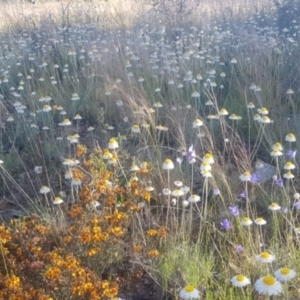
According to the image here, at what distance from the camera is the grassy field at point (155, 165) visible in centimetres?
247

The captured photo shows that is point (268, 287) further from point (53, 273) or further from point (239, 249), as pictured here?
point (53, 273)

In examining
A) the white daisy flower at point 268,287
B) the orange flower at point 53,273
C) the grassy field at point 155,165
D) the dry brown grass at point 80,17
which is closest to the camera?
the white daisy flower at point 268,287

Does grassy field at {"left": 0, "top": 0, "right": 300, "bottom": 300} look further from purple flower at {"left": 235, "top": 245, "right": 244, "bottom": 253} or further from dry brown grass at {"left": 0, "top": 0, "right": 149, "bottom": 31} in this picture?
dry brown grass at {"left": 0, "top": 0, "right": 149, "bottom": 31}

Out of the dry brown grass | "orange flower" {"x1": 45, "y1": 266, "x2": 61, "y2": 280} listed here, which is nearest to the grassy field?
"orange flower" {"x1": 45, "y1": 266, "x2": 61, "y2": 280}

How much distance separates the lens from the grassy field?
2.47 metres

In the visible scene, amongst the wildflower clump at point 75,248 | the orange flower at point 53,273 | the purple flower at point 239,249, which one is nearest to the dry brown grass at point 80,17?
the wildflower clump at point 75,248

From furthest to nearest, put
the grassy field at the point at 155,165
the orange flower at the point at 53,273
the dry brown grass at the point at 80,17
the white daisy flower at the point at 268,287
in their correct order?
the dry brown grass at the point at 80,17 → the grassy field at the point at 155,165 → the orange flower at the point at 53,273 → the white daisy flower at the point at 268,287

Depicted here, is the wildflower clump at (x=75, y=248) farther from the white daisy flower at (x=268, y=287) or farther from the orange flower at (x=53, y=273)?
the white daisy flower at (x=268, y=287)

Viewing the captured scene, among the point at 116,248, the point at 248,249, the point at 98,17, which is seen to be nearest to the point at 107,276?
the point at 116,248

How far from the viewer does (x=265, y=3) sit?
354 inches

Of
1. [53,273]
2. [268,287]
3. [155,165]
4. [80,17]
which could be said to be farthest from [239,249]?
[80,17]

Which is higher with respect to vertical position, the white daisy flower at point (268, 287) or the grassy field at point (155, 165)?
the white daisy flower at point (268, 287)

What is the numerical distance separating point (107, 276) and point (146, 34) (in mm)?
4628

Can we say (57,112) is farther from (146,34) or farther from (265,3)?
(265,3)
